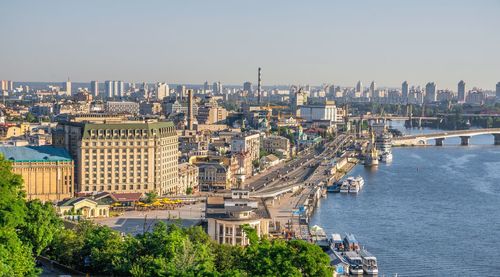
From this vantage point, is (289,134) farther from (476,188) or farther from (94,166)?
(94,166)

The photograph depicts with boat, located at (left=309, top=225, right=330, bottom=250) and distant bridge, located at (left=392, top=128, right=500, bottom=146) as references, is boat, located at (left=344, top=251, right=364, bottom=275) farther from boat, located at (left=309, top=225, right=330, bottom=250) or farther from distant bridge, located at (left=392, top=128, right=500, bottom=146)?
distant bridge, located at (left=392, top=128, right=500, bottom=146)

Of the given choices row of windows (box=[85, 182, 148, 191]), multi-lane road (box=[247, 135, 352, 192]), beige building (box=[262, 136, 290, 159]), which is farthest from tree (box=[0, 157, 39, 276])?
beige building (box=[262, 136, 290, 159])

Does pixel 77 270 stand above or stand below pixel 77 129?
below

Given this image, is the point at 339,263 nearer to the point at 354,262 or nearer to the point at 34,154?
the point at 354,262

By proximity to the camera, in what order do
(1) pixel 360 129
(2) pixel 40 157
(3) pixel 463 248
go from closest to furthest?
(3) pixel 463 248
(2) pixel 40 157
(1) pixel 360 129

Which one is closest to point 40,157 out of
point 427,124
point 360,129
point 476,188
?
point 476,188
